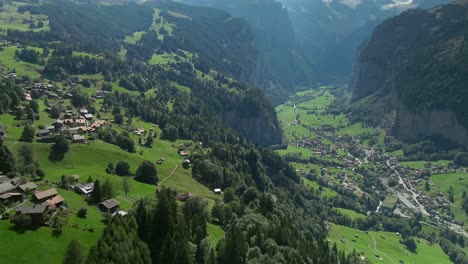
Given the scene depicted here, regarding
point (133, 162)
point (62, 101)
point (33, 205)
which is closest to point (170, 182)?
point (133, 162)

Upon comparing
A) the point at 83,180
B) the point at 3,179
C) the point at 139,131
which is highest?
the point at 139,131

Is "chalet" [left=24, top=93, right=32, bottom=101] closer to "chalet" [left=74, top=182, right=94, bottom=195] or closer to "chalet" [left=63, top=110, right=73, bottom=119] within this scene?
"chalet" [left=63, top=110, right=73, bottom=119]

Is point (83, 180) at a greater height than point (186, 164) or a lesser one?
lesser

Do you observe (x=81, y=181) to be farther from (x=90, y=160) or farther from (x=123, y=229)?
(x=123, y=229)

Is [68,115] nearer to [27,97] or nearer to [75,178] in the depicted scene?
[27,97]

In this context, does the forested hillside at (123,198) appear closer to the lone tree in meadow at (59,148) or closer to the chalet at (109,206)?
the chalet at (109,206)

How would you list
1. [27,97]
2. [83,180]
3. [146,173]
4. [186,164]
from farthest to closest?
[27,97], [186,164], [146,173], [83,180]

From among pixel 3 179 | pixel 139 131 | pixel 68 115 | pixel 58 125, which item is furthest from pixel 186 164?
pixel 3 179

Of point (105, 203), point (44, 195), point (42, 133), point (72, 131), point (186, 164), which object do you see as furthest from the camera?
point (186, 164)
